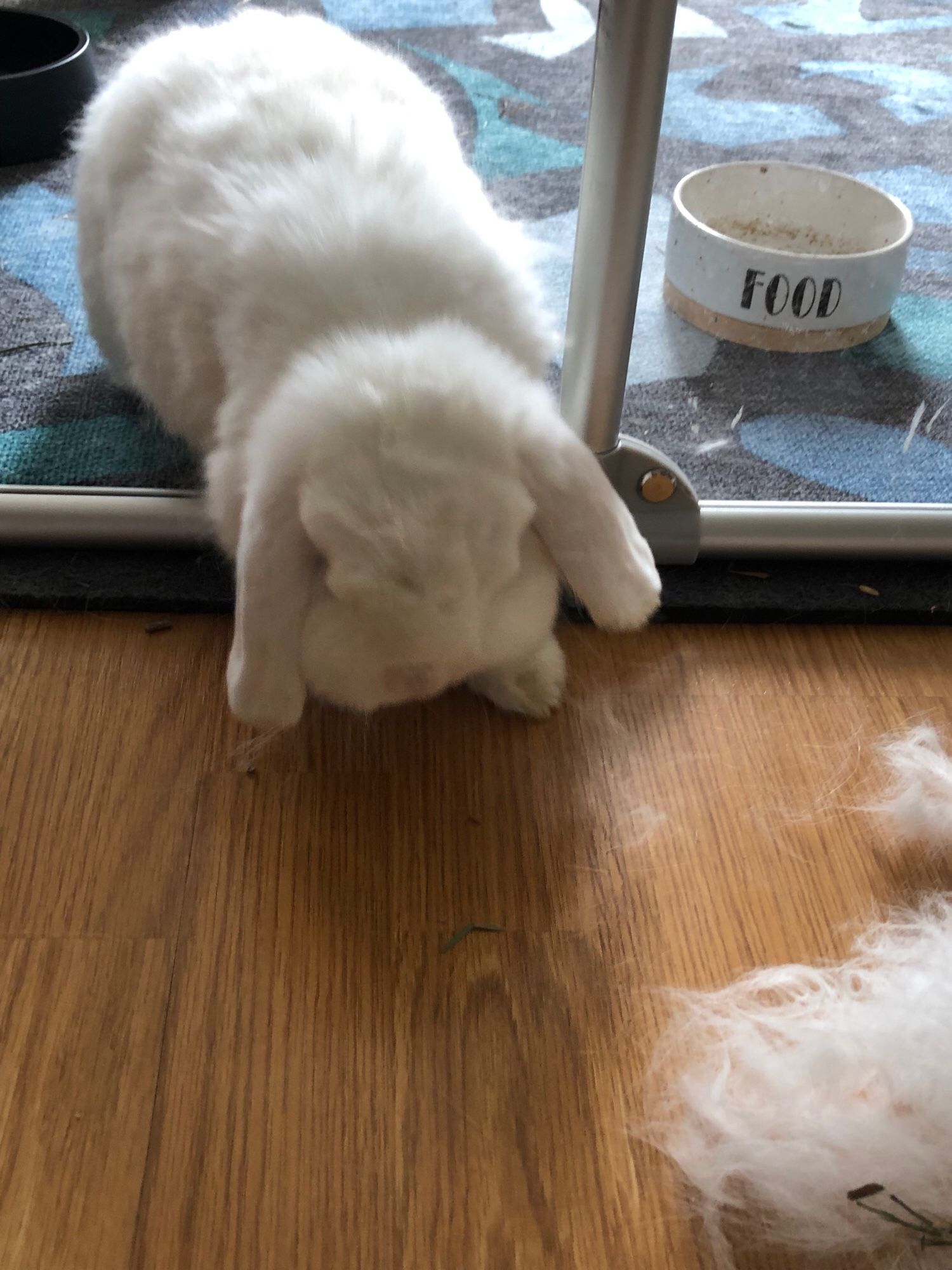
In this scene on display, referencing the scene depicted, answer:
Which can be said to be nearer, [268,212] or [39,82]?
[268,212]

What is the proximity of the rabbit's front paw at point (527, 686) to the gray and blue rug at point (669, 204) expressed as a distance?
41cm

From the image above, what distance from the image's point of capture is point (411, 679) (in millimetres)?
872

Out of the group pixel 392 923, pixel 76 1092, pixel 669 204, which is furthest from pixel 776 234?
pixel 76 1092

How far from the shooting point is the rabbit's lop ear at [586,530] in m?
0.89

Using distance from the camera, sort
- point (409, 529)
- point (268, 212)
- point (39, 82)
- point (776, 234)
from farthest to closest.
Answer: point (39, 82) < point (776, 234) < point (268, 212) < point (409, 529)

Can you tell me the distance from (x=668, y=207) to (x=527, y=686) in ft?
3.53

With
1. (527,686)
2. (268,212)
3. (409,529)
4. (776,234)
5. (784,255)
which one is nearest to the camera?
(409,529)

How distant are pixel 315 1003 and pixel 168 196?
800mm

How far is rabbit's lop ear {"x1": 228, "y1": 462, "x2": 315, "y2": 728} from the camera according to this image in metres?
0.86

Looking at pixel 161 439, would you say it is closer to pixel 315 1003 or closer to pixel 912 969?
pixel 315 1003

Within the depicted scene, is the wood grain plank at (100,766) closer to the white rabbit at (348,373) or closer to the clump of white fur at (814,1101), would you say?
the white rabbit at (348,373)

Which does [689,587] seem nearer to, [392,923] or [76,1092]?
[392,923]

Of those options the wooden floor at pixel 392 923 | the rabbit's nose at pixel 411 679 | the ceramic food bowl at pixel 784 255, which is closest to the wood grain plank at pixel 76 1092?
the wooden floor at pixel 392 923

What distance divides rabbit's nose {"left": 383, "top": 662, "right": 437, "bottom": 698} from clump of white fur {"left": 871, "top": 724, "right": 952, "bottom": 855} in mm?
483
